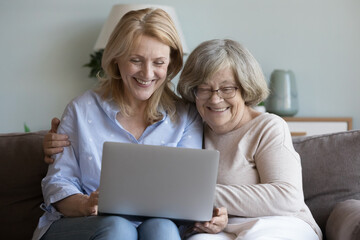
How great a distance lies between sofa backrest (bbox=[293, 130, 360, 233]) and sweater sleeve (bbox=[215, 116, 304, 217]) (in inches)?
9.4

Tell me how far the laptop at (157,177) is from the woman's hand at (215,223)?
0.36ft

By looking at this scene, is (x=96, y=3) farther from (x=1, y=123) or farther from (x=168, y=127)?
(x=168, y=127)

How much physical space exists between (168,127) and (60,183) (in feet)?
1.35

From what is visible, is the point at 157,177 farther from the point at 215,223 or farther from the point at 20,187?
the point at 20,187

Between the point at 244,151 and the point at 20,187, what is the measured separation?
32.6 inches

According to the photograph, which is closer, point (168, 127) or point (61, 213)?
point (61, 213)

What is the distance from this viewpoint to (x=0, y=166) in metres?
1.92

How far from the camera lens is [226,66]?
1.70 metres

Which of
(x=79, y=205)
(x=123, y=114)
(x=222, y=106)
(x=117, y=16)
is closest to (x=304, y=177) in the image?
(x=222, y=106)

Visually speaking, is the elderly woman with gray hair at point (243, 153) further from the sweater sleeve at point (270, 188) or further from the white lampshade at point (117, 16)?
the white lampshade at point (117, 16)

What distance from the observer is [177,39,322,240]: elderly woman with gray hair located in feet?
5.12

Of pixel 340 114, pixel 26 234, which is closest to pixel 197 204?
pixel 26 234

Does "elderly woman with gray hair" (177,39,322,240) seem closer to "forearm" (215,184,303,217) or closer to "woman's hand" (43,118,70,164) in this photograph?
"forearm" (215,184,303,217)

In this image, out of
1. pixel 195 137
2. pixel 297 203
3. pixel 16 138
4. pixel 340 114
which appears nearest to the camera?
pixel 297 203
